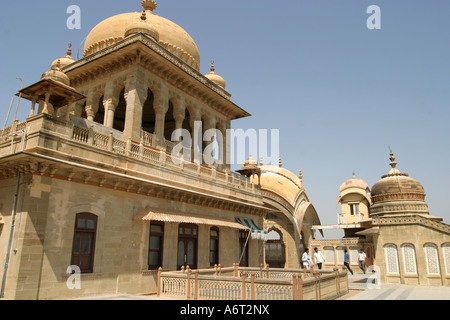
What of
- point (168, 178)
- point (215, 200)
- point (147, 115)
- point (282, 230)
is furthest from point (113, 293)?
point (282, 230)

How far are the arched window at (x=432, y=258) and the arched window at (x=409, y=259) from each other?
2.08ft

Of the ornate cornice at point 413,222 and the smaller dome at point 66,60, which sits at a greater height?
the smaller dome at point 66,60

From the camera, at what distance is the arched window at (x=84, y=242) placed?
1109 centimetres

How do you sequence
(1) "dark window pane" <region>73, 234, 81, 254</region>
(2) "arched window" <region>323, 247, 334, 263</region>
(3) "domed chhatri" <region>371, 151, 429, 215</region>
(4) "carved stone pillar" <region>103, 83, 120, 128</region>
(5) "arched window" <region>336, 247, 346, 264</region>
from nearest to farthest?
(1) "dark window pane" <region>73, 234, 81, 254</region> → (4) "carved stone pillar" <region>103, 83, 120, 128</region> → (3) "domed chhatri" <region>371, 151, 429, 215</region> → (5) "arched window" <region>336, 247, 346, 264</region> → (2) "arched window" <region>323, 247, 334, 263</region>

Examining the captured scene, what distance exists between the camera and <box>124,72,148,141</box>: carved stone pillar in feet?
51.4

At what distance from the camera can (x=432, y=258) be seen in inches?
685

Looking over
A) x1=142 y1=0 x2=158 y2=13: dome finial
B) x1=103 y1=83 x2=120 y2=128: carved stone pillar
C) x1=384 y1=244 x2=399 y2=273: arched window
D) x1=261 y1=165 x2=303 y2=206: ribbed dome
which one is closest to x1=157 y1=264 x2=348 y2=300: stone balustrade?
x1=384 y1=244 x2=399 y2=273: arched window

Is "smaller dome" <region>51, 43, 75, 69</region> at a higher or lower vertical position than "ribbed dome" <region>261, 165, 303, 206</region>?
higher

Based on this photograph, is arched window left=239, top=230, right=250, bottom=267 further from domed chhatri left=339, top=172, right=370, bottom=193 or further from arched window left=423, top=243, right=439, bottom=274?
domed chhatri left=339, top=172, right=370, bottom=193

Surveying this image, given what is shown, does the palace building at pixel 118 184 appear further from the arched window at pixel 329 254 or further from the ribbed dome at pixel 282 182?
the arched window at pixel 329 254

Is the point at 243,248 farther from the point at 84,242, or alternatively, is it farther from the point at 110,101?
the point at 110,101

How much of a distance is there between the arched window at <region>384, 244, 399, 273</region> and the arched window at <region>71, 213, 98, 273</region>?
603 inches

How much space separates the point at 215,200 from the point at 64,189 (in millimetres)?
8109

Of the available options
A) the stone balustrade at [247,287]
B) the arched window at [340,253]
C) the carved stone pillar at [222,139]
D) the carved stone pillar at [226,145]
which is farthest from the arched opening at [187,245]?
the arched window at [340,253]
